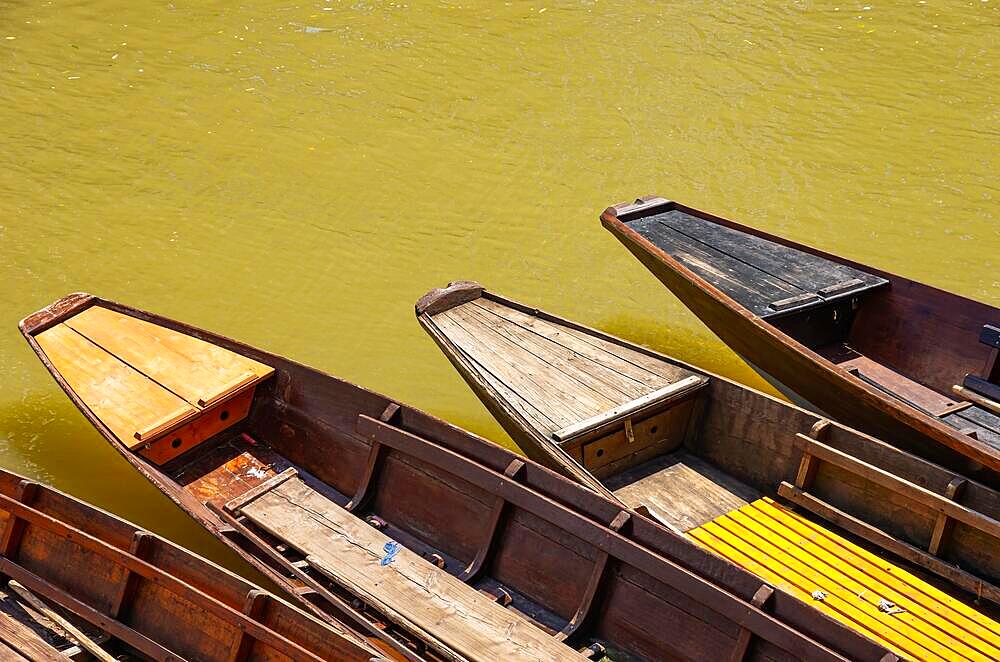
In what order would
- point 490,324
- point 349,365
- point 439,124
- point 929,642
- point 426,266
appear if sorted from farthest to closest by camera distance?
point 439,124 → point 426,266 → point 349,365 → point 490,324 → point 929,642

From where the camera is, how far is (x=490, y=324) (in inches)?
320

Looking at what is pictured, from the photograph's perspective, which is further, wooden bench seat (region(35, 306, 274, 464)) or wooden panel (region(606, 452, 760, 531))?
wooden bench seat (region(35, 306, 274, 464))

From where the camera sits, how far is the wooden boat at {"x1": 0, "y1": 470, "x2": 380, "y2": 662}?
5484 millimetres

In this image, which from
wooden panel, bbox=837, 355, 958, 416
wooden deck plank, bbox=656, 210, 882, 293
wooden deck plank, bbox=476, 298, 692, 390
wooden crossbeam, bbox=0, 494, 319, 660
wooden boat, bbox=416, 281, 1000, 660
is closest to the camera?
wooden crossbeam, bbox=0, 494, 319, 660

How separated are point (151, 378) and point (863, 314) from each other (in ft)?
17.5

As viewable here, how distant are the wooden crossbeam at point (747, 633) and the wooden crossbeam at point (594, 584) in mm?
825

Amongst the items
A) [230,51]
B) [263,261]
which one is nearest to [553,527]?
[263,261]

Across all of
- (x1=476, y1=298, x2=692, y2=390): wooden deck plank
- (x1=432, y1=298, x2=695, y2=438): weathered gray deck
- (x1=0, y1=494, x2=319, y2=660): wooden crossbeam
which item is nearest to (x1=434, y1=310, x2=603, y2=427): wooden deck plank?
(x1=432, y1=298, x2=695, y2=438): weathered gray deck

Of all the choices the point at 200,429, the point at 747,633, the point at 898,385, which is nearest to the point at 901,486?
the point at 747,633

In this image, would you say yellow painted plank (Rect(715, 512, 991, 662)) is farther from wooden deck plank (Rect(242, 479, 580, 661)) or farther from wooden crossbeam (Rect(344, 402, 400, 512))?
wooden crossbeam (Rect(344, 402, 400, 512))

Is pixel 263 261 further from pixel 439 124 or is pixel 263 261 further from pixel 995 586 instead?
pixel 995 586

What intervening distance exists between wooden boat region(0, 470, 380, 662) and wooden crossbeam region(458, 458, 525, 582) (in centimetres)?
92

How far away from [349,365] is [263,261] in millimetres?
1869

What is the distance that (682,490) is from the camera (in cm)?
723
